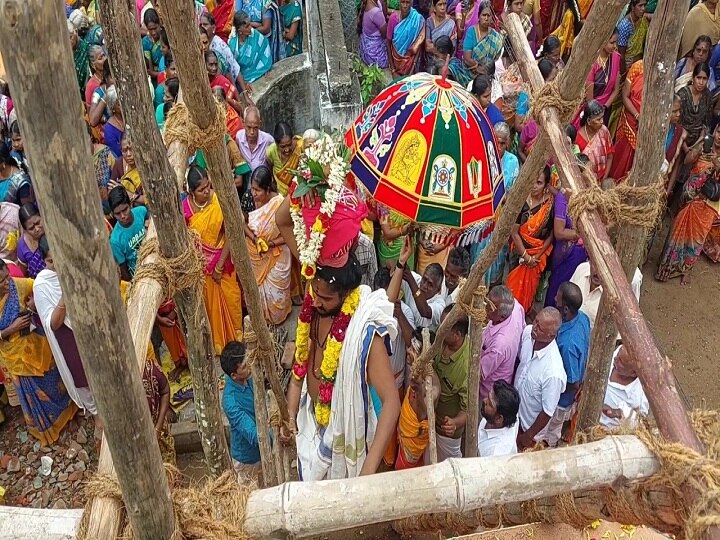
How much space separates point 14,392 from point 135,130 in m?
3.91

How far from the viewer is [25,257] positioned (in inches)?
201

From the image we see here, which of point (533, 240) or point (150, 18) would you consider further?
point (150, 18)

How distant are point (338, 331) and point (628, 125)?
4.79m

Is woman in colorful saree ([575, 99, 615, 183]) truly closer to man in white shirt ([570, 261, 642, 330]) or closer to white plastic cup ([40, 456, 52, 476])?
man in white shirt ([570, 261, 642, 330])

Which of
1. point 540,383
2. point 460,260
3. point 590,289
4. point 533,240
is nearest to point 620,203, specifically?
point 540,383

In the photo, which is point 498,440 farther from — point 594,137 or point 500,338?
point 594,137

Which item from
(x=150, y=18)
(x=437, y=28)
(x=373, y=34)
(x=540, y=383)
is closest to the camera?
(x=540, y=383)

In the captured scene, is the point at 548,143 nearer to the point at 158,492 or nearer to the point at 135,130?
the point at 135,130

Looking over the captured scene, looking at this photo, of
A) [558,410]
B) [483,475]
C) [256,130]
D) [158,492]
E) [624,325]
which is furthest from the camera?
[256,130]

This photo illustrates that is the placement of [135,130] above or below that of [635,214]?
above

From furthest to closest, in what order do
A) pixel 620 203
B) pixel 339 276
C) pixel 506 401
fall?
pixel 506 401
pixel 339 276
pixel 620 203

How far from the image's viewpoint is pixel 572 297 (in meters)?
4.52

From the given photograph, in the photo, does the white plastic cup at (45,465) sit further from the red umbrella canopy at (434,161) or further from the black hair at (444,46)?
the black hair at (444,46)

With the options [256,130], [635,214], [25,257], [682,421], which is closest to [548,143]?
[635,214]
